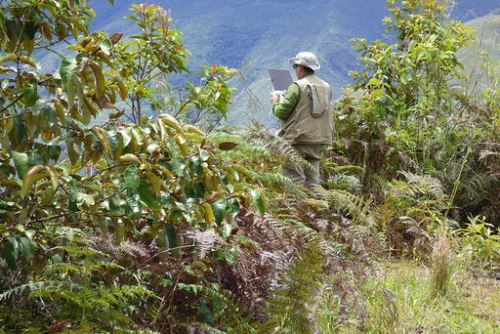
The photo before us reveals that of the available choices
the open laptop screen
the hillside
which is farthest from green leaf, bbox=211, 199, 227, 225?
the hillside

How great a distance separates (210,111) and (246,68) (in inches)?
68.1

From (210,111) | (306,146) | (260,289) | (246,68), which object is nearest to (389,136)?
(306,146)

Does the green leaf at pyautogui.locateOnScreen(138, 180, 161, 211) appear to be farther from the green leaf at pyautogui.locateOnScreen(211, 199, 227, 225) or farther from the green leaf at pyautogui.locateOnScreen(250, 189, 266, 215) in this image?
the green leaf at pyautogui.locateOnScreen(250, 189, 266, 215)

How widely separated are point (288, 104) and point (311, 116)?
297 millimetres

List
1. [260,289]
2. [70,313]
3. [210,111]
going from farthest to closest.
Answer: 1. [210,111]
2. [260,289]
3. [70,313]

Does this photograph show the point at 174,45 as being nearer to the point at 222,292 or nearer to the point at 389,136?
the point at 222,292

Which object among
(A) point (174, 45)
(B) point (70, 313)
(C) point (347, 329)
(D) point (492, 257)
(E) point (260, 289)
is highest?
(A) point (174, 45)

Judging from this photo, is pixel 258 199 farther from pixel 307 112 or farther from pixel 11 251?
pixel 307 112

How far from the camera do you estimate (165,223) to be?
118 inches

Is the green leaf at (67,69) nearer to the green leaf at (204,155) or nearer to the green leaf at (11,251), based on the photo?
the green leaf at (204,155)

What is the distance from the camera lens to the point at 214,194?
2.89 meters

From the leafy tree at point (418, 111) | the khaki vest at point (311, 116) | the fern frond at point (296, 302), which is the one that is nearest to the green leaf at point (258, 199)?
the fern frond at point (296, 302)

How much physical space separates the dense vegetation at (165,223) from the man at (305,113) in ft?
1.64

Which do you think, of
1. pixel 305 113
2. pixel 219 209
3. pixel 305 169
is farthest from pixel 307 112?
pixel 219 209
